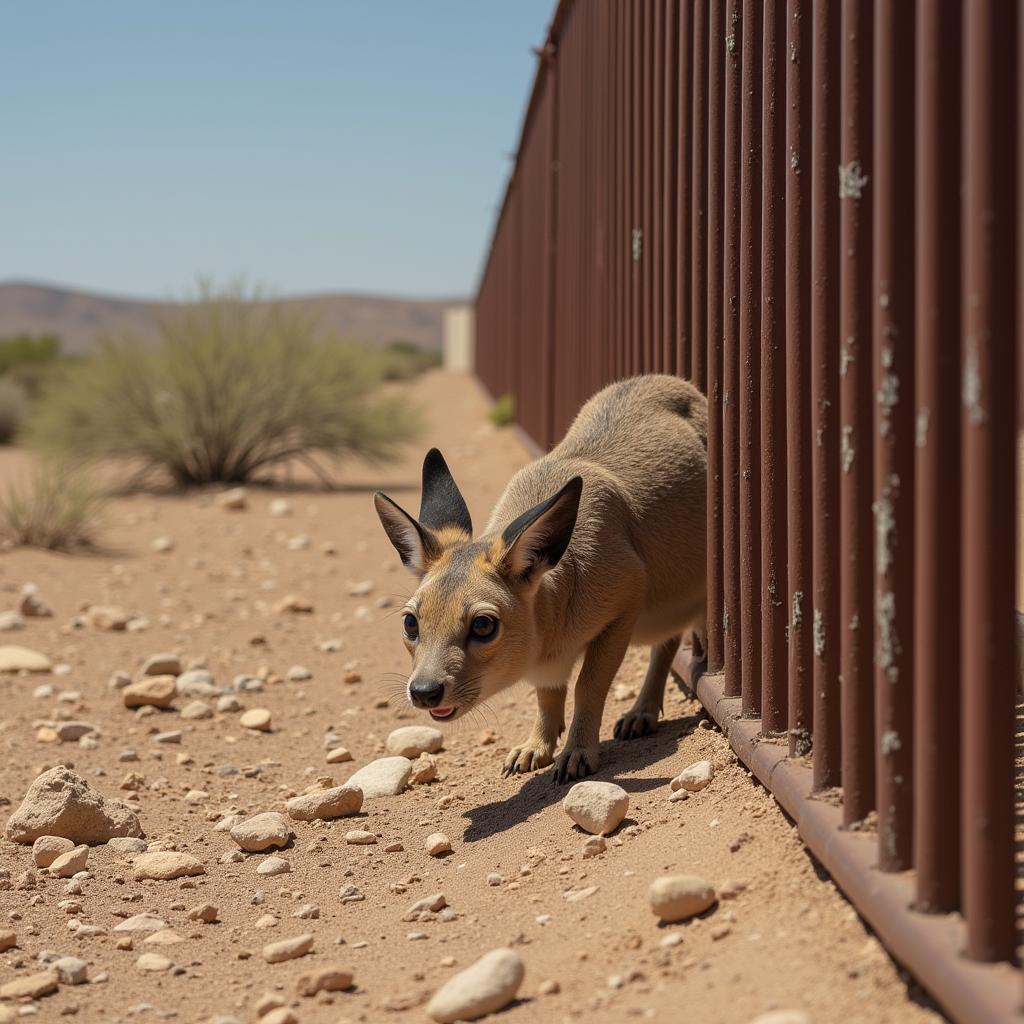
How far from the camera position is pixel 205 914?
159 inches

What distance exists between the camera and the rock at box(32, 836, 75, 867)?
4.62 meters

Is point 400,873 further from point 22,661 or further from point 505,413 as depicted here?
point 505,413

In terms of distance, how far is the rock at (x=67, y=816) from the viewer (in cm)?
480

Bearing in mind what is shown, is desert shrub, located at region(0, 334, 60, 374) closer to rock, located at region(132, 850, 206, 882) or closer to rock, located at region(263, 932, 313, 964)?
rock, located at region(132, 850, 206, 882)

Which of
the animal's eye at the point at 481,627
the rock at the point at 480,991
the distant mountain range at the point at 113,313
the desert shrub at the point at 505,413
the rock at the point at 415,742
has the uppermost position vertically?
the animal's eye at the point at 481,627

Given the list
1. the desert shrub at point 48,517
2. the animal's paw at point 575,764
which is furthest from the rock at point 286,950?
the desert shrub at point 48,517

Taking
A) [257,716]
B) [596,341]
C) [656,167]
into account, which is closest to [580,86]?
[596,341]

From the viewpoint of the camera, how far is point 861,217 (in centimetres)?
303

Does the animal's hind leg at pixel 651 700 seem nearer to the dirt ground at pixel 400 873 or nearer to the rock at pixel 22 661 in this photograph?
the dirt ground at pixel 400 873

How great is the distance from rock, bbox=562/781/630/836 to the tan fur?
52 cm

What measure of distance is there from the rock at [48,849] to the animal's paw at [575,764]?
66.8 inches

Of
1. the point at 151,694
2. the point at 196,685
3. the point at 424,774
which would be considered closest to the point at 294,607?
the point at 196,685

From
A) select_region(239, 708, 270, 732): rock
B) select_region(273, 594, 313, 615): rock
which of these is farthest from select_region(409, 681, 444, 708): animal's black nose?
select_region(273, 594, 313, 615): rock

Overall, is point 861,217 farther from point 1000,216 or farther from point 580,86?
point 580,86
